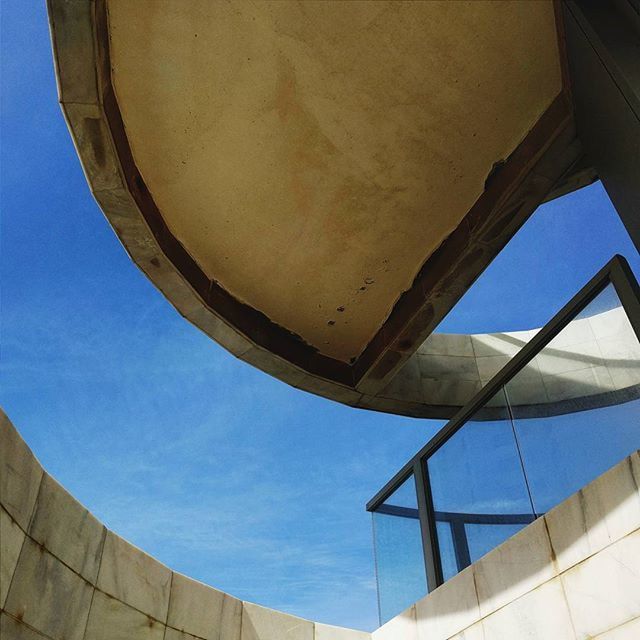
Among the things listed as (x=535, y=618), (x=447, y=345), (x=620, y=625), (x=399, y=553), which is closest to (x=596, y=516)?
(x=620, y=625)

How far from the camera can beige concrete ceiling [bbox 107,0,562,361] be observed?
5590 mm

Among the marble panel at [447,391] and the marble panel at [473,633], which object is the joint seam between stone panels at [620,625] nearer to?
the marble panel at [473,633]

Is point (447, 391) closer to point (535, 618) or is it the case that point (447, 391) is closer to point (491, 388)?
point (491, 388)

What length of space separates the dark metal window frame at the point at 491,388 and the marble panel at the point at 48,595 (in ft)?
10.8

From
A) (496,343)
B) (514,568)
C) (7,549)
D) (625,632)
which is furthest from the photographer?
(496,343)

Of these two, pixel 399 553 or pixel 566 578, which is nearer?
pixel 566 578

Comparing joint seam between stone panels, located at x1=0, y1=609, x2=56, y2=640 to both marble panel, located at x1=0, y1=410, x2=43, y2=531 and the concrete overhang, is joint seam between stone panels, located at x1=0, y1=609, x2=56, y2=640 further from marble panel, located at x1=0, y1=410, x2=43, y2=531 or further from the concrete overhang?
the concrete overhang

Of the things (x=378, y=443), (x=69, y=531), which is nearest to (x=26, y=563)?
(x=69, y=531)

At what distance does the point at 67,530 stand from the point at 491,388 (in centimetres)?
410

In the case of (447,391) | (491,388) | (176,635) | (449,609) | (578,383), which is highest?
(447,391)

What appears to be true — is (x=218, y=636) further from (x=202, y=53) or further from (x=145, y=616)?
(x=202, y=53)

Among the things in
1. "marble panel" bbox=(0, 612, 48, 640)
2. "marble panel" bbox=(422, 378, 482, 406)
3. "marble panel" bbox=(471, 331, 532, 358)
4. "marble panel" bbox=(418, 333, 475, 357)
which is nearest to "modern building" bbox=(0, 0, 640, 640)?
"marble panel" bbox=(0, 612, 48, 640)

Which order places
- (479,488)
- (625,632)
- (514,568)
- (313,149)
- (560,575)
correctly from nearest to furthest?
(625,632)
(560,575)
(514,568)
(479,488)
(313,149)

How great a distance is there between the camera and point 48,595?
4.39m
